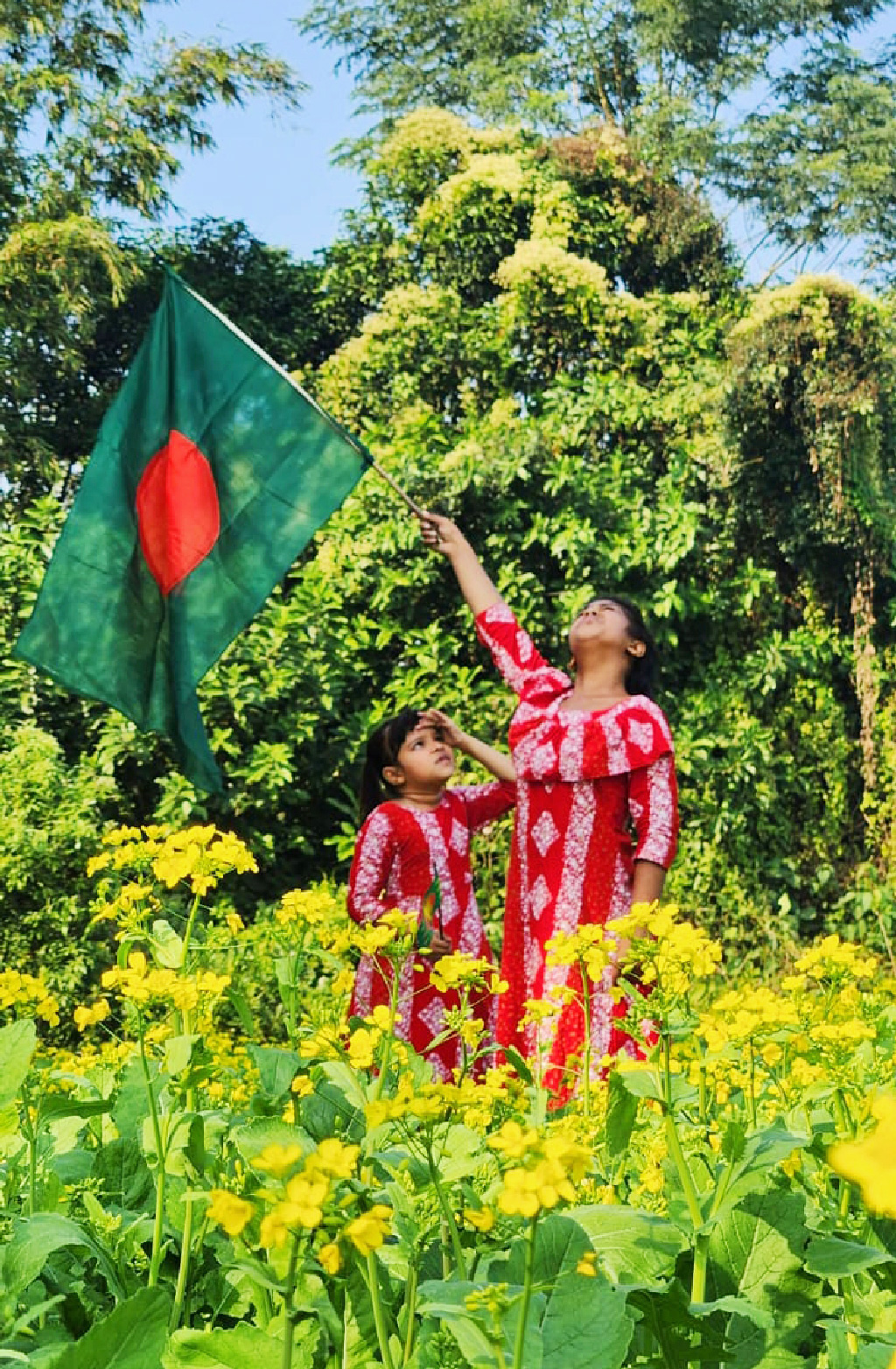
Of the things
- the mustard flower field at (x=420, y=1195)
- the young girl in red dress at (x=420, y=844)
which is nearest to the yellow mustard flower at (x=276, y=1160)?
the mustard flower field at (x=420, y=1195)

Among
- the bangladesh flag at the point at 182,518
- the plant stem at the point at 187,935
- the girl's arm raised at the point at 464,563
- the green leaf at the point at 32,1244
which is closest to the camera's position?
the green leaf at the point at 32,1244

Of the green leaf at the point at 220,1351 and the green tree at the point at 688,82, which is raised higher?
the green tree at the point at 688,82

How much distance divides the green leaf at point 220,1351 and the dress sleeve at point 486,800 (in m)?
2.77

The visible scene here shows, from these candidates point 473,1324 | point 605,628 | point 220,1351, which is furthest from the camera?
point 605,628

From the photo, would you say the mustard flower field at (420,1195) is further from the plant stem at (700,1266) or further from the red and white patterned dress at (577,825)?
the red and white patterned dress at (577,825)

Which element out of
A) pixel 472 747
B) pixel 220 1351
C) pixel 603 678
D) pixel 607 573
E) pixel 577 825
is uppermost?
pixel 607 573

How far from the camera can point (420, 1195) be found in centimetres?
100

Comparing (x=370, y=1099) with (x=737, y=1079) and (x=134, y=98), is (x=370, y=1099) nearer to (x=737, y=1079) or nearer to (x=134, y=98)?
(x=737, y=1079)

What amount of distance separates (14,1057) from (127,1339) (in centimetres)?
32

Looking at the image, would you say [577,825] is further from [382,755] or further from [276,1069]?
[276,1069]

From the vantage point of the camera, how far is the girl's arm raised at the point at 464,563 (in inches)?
135

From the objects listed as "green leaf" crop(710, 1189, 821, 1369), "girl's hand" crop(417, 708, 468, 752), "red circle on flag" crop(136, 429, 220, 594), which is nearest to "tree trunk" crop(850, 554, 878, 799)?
"girl's hand" crop(417, 708, 468, 752)

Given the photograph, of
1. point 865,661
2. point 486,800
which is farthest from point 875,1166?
point 865,661

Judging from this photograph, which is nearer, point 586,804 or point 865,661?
point 586,804
